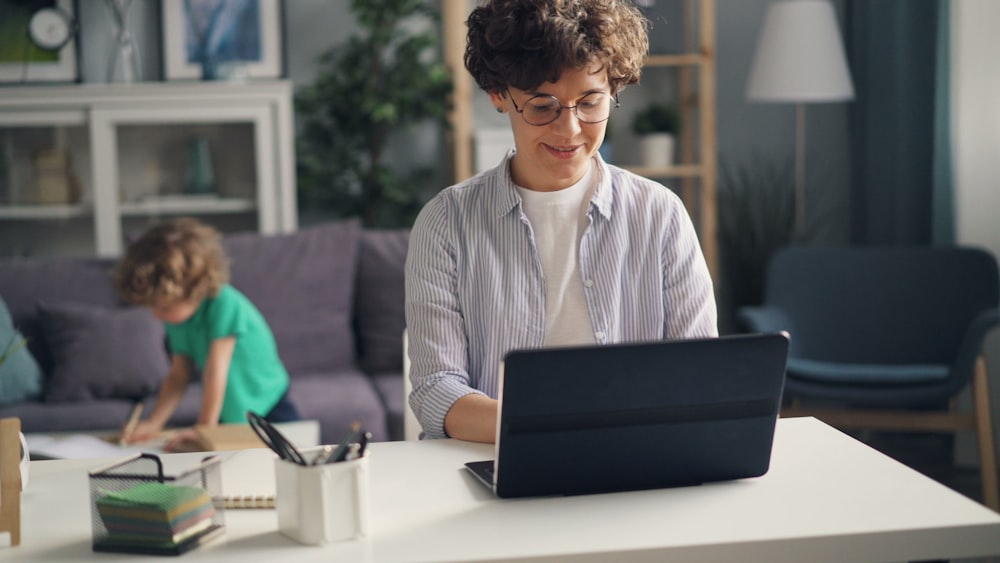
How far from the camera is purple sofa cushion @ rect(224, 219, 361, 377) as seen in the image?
3643mm

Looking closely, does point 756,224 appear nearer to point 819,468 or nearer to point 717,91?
point 717,91

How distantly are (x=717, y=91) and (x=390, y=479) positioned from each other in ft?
11.7

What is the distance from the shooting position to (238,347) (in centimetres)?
284

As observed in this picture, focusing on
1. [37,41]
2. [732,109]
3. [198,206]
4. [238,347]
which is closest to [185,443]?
[238,347]

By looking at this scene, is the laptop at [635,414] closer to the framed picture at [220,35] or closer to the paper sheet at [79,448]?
the paper sheet at [79,448]

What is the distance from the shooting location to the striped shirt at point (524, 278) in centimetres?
167

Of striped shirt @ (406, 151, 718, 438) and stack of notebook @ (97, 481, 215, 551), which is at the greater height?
striped shirt @ (406, 151, 718, 438)

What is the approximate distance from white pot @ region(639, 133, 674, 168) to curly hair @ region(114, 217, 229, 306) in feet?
6.38

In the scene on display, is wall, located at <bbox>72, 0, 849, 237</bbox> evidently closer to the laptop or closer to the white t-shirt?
the white t-shirt

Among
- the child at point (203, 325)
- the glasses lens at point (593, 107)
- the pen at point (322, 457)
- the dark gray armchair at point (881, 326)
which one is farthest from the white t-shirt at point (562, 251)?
the dark gray armchair at point (881, 326)

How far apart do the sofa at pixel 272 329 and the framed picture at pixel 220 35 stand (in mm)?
767

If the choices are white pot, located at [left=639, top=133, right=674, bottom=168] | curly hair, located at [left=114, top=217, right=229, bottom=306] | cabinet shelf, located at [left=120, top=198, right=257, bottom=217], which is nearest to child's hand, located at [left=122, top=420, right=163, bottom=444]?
curly hair, located at [left=114, top=217, right=229, bottom=306]

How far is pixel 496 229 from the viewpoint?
5.59 ft

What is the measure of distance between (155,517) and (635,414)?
51 centimetres
